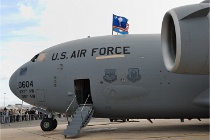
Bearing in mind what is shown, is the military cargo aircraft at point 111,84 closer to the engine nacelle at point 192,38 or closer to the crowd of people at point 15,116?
the engine nacelle at point 192,38

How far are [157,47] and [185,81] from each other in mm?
2324

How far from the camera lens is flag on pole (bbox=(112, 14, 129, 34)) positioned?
33.1 metres

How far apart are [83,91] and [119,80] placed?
8.96 ft

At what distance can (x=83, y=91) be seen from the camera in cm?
1855

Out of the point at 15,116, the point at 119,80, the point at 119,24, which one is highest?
the point at 119,24

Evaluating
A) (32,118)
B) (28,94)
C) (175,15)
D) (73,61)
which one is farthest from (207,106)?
(32,118)

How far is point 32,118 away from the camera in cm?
3984

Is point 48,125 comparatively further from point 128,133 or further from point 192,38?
point 192,38

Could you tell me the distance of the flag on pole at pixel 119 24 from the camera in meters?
33.1

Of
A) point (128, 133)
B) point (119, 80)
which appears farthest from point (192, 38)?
point (128, 133)

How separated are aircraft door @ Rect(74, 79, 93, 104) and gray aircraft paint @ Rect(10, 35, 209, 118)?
1.56 ft

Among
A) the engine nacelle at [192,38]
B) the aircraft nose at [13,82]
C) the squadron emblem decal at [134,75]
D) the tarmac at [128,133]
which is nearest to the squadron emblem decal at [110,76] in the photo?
the squadron emblem decal at [134,75]

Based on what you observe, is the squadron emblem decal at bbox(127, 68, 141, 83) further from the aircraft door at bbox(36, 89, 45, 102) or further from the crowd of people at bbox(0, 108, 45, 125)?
the crowd of people at bbox(0, 108, 45, 125)

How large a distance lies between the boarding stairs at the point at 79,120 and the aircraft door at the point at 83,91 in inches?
Result: 24.2
